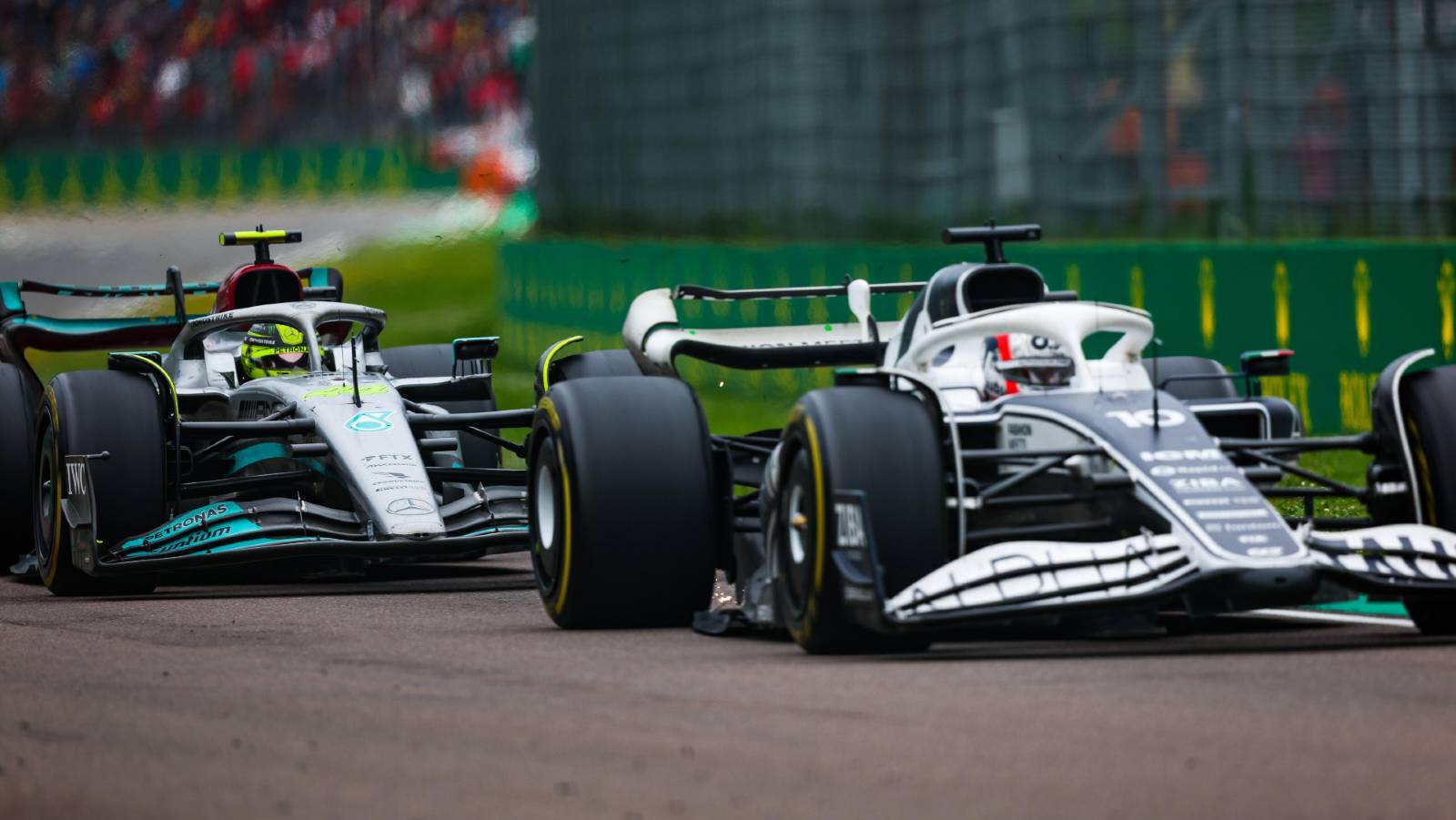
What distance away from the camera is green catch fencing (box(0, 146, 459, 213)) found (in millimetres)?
43031

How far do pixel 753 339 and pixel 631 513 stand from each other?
5.88ft

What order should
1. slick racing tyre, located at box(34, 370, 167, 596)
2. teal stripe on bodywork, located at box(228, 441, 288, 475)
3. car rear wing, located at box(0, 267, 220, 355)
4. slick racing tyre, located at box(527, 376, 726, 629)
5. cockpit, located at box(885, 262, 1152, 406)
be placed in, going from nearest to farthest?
cockpit, located at box(885, 262, 1152, 406) < slick racing tyre, located at box(527, 376, 726, 629) < slick racing tyre, located at box(34, 370, 167, 596) < teal stripe on bodywork, located at box(228, 441, 288, 475) < car rear wing, located at box(0, 267, 220, 355)

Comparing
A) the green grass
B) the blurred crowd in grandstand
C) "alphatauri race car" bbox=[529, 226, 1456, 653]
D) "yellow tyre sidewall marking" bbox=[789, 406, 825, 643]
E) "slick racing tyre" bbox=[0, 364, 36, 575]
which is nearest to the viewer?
"alphatauri race car" bbox=[529, 226, 1456, 653]

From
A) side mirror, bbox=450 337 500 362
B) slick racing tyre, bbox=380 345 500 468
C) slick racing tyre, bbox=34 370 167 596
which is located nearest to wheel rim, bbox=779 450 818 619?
slick racing tyre, bbox=34 370 167 596

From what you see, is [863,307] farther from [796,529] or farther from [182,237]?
[182,237]

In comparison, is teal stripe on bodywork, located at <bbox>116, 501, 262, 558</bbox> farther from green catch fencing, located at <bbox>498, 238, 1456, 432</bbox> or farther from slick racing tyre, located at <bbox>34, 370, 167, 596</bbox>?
green catch fencing, located at <bbox>498, 238, 1456, 432</bbox>

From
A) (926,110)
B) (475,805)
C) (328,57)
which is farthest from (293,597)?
(328,57)

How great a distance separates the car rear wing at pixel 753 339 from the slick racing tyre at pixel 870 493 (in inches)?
95.3

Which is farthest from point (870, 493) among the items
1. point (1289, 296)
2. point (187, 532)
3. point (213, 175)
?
point (213, 175)

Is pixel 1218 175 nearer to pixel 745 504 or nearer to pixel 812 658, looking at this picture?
pixel 745 504

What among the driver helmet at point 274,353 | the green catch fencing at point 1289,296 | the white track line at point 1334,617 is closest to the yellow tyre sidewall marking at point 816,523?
the white track line at point 1334,617

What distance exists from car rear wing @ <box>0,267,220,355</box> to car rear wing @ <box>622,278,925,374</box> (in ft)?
14.2

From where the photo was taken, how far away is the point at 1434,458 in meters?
9.03

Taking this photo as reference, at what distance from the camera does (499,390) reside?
24.4 meters
